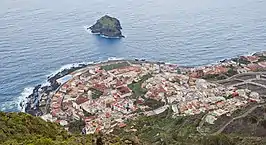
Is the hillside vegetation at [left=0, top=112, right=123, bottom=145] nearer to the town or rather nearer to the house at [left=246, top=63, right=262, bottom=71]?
the town

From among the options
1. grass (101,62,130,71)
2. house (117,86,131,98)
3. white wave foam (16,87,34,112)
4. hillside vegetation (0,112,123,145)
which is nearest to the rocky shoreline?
white wave foam (16,87,34,112)

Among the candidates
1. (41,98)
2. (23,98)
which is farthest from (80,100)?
(23,98)

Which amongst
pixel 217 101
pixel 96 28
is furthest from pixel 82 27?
pixel 217 101

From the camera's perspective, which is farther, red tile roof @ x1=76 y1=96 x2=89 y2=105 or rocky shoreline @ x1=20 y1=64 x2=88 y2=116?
red tile roof @ x1=76 y1=96 x2=89 y2=105

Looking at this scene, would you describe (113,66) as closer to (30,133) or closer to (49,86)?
(49,86)

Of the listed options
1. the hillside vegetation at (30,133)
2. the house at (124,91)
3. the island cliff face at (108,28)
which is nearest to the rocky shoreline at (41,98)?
the house at (124,91)

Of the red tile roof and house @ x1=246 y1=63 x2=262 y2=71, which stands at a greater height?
house @ x1=246 y1=63 x2=262 y2=71

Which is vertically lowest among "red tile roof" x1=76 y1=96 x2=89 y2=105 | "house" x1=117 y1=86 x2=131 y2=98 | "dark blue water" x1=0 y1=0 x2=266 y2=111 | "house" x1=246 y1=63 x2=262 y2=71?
"red tile roof" x1=76 y1=96 x2=89 y2=105

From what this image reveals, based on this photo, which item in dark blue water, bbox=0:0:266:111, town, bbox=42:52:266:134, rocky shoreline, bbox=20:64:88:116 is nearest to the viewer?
town, bbox=42:52:266:134
